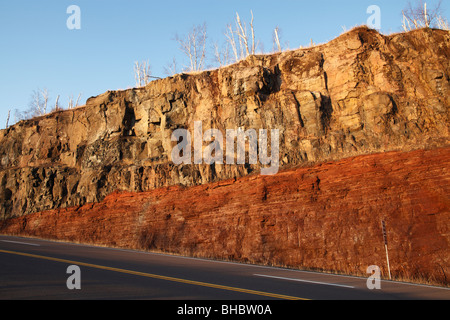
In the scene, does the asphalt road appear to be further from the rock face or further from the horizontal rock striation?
the horizontal rock striation

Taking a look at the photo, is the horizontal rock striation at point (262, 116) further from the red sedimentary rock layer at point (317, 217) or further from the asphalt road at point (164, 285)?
the asphalt road at point (164, 285)

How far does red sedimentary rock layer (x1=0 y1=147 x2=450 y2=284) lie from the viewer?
15.1 m

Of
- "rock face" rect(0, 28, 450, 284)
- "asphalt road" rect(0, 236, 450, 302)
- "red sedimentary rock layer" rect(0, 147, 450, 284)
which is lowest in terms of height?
"asphalt road" rect(0, 236, 450, 302)

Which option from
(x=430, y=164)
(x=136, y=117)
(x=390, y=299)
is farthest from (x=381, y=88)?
(x=136, y=117)

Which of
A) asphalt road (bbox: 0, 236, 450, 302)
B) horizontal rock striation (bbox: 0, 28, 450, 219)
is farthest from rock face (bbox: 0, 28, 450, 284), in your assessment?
asphalt road (bbox: 0, 236, 450, 302)

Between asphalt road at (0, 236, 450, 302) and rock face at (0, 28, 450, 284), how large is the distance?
667cm

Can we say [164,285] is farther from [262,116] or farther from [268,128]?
[262,116]

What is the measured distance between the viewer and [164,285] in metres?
8.25

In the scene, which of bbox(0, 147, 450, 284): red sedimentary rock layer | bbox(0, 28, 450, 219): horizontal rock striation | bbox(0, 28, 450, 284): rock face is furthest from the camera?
bbox(0, 28, 450, 219): horizontal rock striation

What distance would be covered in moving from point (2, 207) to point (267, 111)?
75.4 ft

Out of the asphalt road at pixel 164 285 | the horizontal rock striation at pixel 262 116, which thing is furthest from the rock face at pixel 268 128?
the asphalt road at pixel 164 285

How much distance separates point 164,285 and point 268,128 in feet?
48.8

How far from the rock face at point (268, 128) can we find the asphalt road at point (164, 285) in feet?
21.9

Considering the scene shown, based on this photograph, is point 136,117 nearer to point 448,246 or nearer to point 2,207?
point 2,207
